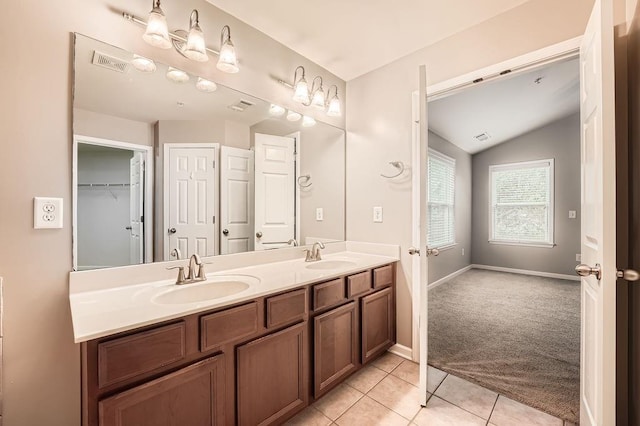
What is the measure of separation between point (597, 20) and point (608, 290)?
1035mm

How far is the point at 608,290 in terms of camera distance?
0.95 metres

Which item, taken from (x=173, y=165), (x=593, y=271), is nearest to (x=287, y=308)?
(x=173, y=165)

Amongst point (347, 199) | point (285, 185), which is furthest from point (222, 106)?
point (347, 199)

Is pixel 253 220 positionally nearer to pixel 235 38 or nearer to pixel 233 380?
pixel 233 380

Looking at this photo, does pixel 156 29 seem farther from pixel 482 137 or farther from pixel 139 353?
pixel 482 137

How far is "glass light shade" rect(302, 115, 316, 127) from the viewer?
2.26 m

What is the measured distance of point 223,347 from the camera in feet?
3.81

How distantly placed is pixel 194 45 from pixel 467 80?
1.74 metres

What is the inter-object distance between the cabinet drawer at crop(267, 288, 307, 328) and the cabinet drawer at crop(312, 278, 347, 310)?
0.30 ft

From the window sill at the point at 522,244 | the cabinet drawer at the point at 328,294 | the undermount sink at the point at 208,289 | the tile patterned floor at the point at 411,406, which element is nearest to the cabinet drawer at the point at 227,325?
the undermount sink at the point at 208,289

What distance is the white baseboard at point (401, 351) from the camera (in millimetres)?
2156

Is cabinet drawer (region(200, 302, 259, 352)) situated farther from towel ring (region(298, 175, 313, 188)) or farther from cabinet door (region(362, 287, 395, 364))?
towel ring (region(298, 175, 313, 188))

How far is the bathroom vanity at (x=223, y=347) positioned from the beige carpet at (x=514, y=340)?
0.96 m

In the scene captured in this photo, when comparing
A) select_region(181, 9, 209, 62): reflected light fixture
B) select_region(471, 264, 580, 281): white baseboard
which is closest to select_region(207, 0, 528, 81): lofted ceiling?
select_region(181, 9, 209, 62): reflected light fixture
